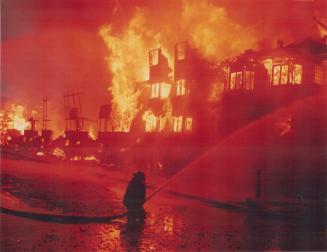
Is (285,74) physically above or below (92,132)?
above

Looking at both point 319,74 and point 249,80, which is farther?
point 249,80

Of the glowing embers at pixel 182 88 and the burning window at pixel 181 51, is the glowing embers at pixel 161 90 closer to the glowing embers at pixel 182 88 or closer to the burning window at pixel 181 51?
the glowing embers at pixel 182 88

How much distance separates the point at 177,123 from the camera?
39531 mm

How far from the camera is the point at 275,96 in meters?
29.8

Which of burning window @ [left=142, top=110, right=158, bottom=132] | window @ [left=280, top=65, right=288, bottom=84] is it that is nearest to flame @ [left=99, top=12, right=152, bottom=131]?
burning window @ [left=142, top=110, right=158, bottom=132]

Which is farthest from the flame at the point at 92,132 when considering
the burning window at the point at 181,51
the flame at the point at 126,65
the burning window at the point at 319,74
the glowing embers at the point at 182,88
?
the burning window at the point at 319,74

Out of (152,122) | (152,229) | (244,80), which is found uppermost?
(244,80)

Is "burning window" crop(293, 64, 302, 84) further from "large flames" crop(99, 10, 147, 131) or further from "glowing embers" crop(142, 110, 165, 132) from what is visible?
"large flames" crop(99, 10, 147, 131)

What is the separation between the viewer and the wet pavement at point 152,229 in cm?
906

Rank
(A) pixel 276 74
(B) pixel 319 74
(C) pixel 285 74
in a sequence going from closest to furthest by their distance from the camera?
(C) pixel 285 74 → (B) pixel 319 74 → (A) pixel 276 74

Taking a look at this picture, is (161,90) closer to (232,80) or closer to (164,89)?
(164,89)

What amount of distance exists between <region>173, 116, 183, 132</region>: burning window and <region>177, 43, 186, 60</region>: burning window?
17.7 feet

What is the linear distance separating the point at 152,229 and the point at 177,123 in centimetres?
2887

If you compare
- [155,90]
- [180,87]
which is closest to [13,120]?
[155,90]
